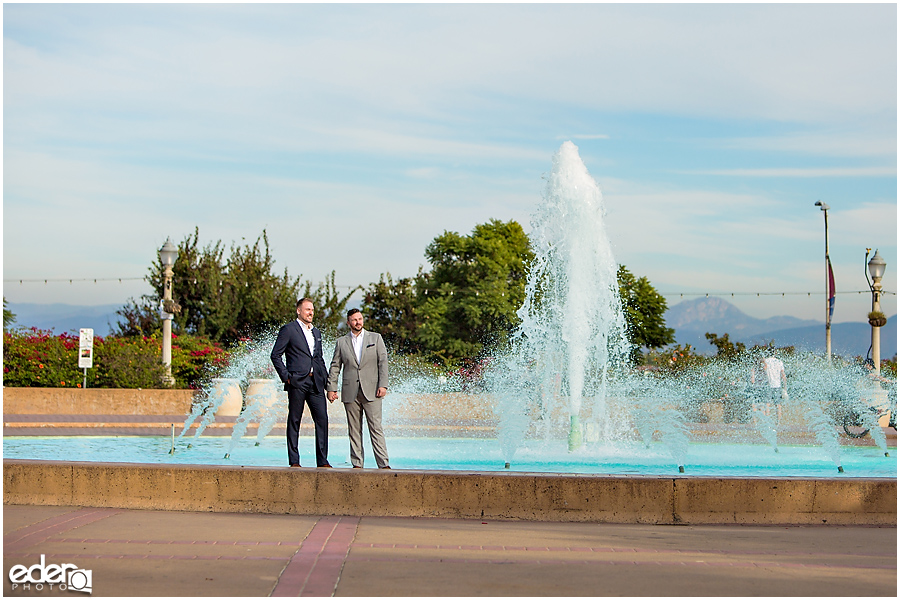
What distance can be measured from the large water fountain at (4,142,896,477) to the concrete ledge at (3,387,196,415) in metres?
1.00

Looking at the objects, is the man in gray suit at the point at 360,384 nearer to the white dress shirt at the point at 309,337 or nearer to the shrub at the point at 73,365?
the white dress shirt at the point at 309,337

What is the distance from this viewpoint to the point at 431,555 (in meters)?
6.48

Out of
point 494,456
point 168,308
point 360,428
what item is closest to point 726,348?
point 168,308

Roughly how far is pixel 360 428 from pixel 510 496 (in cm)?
205

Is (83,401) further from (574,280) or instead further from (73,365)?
(574,280)

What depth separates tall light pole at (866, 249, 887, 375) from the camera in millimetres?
23906

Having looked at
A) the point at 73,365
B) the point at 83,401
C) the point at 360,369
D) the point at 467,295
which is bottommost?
the point at 83,401

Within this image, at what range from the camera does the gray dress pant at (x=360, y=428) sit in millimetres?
9438

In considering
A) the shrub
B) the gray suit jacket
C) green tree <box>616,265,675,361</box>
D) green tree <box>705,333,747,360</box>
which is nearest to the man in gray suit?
the gray suit jacket

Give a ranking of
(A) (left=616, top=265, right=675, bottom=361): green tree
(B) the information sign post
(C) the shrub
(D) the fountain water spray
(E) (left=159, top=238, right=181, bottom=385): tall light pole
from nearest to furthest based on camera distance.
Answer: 1. (D) the fountain water spray
2. (B) the information sign post
3. (E) (left=159, top=238, right=181, bottom=385): tall light pole
4. (C) the shrub
5. (A) (left=616, top=265, right=675, bottom=361): green tree

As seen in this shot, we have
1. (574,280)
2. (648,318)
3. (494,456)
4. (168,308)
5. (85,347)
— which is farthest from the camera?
(648,318)

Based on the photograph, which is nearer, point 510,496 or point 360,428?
point 510,496

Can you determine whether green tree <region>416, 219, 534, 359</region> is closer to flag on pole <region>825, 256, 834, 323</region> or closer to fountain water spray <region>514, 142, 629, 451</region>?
flag on pole <region>825, 256, 834, 323</region>

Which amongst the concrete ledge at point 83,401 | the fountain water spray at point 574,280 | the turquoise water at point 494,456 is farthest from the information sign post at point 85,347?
the fountain water spray at point 574,280
